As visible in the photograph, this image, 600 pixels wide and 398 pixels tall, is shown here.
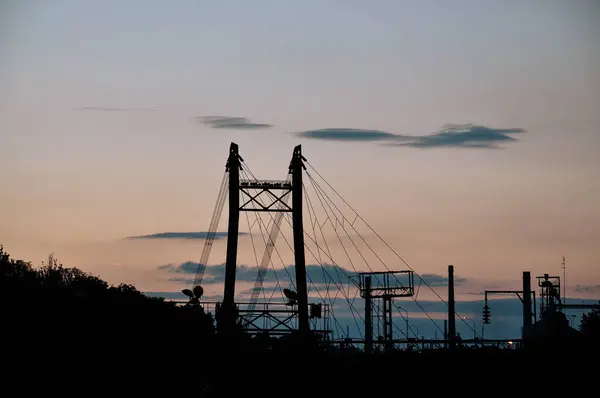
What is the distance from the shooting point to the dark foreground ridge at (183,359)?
242ft

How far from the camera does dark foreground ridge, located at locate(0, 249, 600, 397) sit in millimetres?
73875

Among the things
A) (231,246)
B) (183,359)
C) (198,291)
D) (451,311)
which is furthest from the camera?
(451,311)

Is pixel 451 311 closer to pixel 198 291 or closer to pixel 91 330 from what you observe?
pixel 198 291

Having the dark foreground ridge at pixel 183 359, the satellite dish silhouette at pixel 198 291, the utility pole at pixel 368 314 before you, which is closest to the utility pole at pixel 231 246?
the dark foreground ridge at pixel 183 359

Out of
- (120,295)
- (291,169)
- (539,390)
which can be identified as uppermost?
(291,169)

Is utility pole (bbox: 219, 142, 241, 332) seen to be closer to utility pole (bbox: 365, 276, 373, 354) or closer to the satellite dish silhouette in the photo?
the satellite dish silhouette

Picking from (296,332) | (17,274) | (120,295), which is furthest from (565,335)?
(17,274)

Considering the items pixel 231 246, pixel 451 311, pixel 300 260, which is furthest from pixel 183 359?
pixel 451 311

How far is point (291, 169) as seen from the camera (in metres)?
105

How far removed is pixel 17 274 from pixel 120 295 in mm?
8520

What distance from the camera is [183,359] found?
93.6 m

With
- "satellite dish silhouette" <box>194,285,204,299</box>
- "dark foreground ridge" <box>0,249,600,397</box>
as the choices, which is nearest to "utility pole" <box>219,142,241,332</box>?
"dark foreground ridge" <box>0,249,600,397</box>

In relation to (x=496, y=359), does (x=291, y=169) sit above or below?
above

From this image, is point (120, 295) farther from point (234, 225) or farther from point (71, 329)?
point (71, 329)
